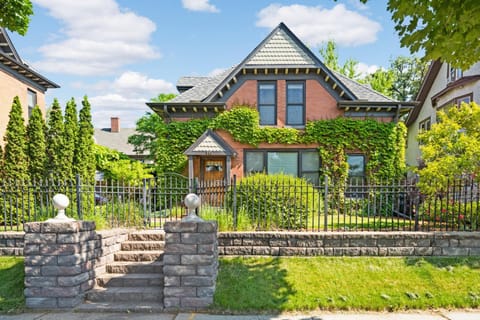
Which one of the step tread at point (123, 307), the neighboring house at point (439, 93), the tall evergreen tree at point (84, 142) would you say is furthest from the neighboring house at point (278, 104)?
the step tread at point (123, 307)

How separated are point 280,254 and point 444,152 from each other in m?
5.58

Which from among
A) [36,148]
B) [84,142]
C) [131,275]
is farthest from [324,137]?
[36,148]

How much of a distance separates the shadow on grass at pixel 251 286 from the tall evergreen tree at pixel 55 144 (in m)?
8.49

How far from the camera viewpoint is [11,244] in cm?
707

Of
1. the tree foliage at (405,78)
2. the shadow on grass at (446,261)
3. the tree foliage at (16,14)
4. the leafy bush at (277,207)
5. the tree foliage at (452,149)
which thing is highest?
the tree foliage at (405,78)

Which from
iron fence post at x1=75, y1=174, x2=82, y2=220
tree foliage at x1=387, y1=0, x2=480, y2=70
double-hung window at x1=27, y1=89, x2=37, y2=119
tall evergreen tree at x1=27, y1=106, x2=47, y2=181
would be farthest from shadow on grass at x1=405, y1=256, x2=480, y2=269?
double-hung window at x1=27, y1=89, x2=37, y2=119

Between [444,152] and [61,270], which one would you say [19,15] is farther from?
[444,152]

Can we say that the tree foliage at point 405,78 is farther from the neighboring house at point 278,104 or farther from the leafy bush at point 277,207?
the leafy bush at point 277,207

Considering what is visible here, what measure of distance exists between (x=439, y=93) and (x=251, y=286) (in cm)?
1772

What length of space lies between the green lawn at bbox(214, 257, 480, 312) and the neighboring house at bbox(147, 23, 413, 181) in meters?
8.16

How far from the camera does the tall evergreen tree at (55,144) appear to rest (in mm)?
11859

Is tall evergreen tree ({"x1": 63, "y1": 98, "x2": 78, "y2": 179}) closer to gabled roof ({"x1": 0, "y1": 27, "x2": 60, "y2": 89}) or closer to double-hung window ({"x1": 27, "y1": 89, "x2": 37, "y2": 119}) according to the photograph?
gabled roof ({"x1": 0, "y1": 27, "x2": 60, "y2": 89})

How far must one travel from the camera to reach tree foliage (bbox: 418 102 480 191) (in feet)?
25.2

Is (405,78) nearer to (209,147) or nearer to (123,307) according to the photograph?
(209,147)
